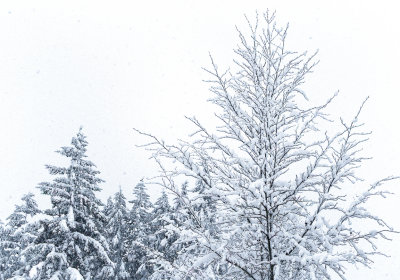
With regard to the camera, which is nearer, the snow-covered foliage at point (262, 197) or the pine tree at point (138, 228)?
the snow-covered foliage at point (262, 197)

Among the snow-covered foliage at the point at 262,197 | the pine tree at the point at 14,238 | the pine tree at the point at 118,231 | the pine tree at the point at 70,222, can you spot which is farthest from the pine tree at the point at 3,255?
the snow-covered foliage at the point at 262,197

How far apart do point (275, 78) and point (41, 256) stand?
46.7ft

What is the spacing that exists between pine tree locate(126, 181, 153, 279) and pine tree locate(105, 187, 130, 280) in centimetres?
51

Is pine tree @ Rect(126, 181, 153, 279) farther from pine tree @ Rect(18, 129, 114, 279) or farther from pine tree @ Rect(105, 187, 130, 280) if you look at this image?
pine tree @ Rect(18, 129, 114, 279)

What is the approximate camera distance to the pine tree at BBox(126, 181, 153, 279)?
95.9ft

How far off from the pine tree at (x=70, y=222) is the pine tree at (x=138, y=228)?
1098 centimetres

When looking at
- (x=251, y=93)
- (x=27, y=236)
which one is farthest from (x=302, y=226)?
(x=27, y=236)

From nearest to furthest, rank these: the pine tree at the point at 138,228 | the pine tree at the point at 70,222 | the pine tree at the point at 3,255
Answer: the pine tree at the point at 70,222
the pine tree at the point at 138,228
the pine tree at the point at 3,255

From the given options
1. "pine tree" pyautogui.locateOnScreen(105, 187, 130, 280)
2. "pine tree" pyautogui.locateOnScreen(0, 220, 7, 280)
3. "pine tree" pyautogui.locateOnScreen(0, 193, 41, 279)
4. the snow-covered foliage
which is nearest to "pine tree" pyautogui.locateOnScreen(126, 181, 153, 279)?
"pine tree" pyautogui.locateOnScreen(105, 187, 130, 280)

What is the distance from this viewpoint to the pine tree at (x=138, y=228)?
29234mm

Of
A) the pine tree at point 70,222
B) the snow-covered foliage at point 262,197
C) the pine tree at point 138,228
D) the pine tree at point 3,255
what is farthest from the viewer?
the pine tree at point 3,255

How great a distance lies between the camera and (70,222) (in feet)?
55.0

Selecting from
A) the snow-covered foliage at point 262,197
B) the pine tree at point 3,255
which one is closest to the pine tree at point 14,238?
the pine tree at point 3,255

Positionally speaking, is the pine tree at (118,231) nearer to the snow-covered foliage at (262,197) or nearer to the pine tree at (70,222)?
the pine tree at (70,222)
